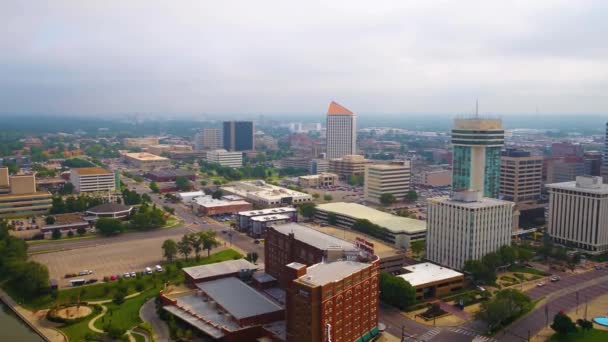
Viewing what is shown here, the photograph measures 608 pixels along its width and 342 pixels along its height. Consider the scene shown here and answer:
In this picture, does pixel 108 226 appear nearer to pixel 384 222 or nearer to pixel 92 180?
pixel 384 222

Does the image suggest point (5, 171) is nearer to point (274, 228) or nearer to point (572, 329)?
point (274, 228)

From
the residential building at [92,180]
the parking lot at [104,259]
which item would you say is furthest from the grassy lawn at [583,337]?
the residential building at [92,180]

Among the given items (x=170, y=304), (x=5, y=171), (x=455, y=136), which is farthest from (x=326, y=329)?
(x=5, y=171)

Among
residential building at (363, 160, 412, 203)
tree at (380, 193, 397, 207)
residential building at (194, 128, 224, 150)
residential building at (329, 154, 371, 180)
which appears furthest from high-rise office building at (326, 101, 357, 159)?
residential building at (194, 128, 224, 150)

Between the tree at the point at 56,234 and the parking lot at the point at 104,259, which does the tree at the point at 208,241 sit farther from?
the tree at the point at 56,234

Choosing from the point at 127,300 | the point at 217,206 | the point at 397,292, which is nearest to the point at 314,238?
the point at 397,292

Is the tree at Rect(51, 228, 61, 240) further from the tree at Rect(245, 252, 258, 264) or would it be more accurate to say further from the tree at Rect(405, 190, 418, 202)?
the tree at Rect(405, 190, 418, 202)
